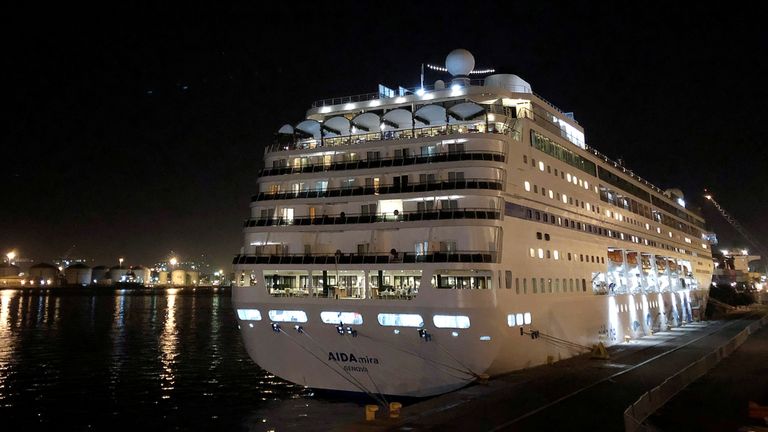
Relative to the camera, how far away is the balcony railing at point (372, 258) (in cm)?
2352

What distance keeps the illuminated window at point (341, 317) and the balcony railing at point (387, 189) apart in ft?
19.7

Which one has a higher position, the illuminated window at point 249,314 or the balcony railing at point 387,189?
the balcony railing at point 387,189

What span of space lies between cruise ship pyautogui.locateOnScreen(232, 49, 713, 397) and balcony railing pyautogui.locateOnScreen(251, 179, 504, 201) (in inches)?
2.6

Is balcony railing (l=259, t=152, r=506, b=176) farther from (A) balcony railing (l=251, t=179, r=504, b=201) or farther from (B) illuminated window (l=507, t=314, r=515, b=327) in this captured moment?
(B) illuminated window (l=507, t=314, r=515, b=327)

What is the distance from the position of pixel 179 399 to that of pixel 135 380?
805 cm

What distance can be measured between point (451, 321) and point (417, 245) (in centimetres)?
429

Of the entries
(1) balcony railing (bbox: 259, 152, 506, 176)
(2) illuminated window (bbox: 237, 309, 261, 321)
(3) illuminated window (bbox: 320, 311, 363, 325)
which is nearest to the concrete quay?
(3) illuminated window (bbox: 320, 311, 363, 325)

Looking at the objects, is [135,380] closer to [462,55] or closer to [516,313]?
[516,313]

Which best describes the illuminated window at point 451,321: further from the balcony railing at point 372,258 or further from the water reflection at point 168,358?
the water reflection at point 168,358

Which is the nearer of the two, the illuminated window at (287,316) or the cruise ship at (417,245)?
the cruise ship at (417,245)

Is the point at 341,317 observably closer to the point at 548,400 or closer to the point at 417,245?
the point at 417,245

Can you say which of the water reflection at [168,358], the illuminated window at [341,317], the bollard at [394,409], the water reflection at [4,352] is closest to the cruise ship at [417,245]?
the illuminated window at [341,317]

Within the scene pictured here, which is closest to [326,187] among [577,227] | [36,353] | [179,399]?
[179,399]

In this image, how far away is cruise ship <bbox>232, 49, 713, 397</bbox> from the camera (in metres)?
23.5
